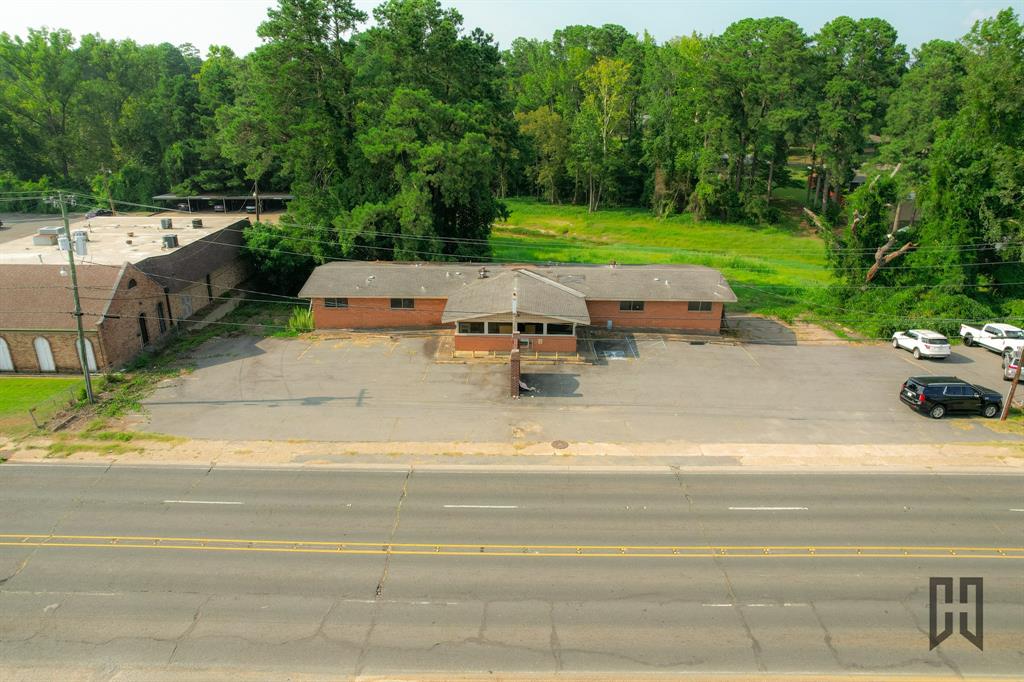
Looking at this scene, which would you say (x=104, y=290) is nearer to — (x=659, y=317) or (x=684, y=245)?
(x=659, y=317)

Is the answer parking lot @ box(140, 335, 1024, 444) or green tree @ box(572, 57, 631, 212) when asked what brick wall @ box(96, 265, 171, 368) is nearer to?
parking lot @ box(140, 335, 1024, 444)

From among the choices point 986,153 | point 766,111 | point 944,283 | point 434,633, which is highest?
point 766,111

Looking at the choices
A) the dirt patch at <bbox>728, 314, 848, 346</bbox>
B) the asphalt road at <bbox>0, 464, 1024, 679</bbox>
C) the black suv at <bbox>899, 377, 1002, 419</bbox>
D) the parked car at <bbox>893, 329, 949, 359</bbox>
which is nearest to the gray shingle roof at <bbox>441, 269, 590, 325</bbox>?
the dirt patch at <bbox>728, 314, 848, 346</bbox>

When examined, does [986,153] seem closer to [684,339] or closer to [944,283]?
[944,283]

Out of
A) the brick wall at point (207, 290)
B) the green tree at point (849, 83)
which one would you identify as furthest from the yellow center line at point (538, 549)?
the green tree at point (849, 83)

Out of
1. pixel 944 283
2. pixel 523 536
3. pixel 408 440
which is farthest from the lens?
pixel 944 283

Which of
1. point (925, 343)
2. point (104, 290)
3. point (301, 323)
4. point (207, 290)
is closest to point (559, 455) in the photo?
point (301, 323)

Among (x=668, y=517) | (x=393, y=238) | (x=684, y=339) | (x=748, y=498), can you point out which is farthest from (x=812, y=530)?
(x=393, y=238)
